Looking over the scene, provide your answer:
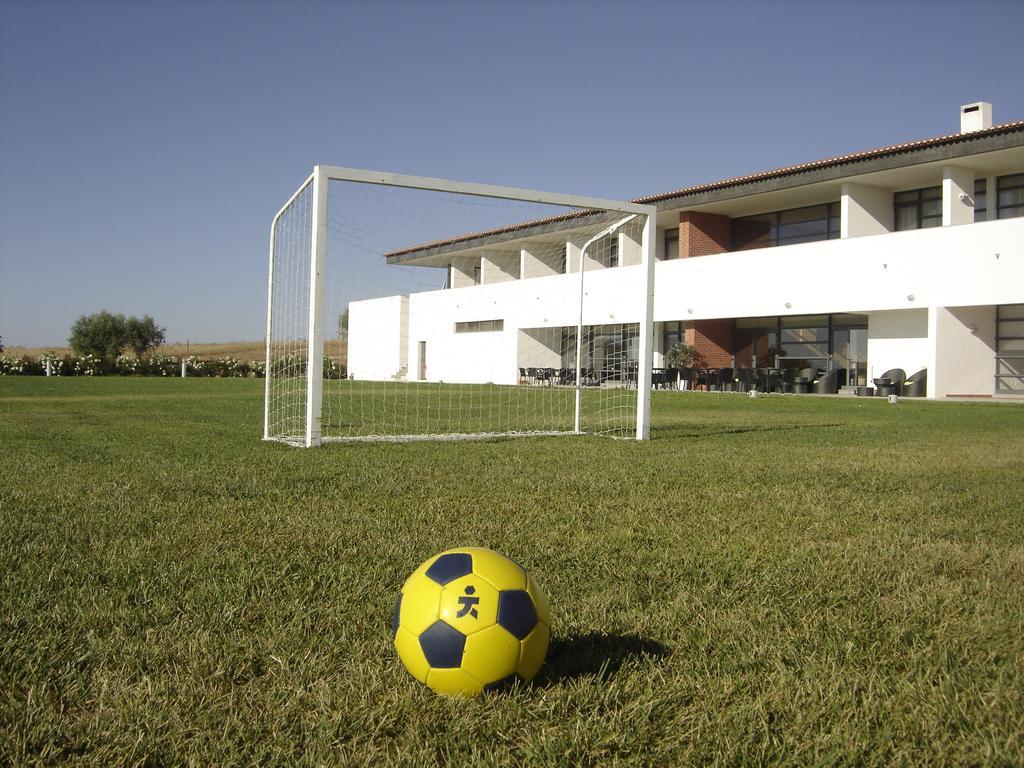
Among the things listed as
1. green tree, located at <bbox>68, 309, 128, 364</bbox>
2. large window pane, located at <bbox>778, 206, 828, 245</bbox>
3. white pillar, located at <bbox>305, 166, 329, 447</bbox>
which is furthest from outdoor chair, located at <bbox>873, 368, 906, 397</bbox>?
green tree, located at <bbox>68, 309, 128, 364</bbox>

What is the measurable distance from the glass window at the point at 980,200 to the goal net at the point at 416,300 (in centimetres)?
1044

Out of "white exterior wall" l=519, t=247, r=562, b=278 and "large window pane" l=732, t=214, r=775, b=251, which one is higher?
"large window pane" l=732, t=214, r=775, b=251

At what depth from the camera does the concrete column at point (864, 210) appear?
86.6ft

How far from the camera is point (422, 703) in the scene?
2457mm

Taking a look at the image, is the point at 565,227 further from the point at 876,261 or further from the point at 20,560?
the point at 20,560

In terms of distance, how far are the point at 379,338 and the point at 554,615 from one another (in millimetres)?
18498

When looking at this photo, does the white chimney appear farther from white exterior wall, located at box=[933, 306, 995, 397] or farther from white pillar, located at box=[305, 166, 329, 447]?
white pillar, located at box=[305, 166, 329, 447]

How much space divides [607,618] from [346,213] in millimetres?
8200

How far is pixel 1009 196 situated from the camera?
2473 cm

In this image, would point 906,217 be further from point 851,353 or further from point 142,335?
point 142,335

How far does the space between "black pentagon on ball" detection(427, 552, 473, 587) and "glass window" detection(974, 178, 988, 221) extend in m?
27.0

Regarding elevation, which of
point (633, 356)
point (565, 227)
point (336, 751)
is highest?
point (565, 227)

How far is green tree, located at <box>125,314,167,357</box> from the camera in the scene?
74688mm

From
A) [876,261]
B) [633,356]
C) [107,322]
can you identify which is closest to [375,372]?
[633,356]
